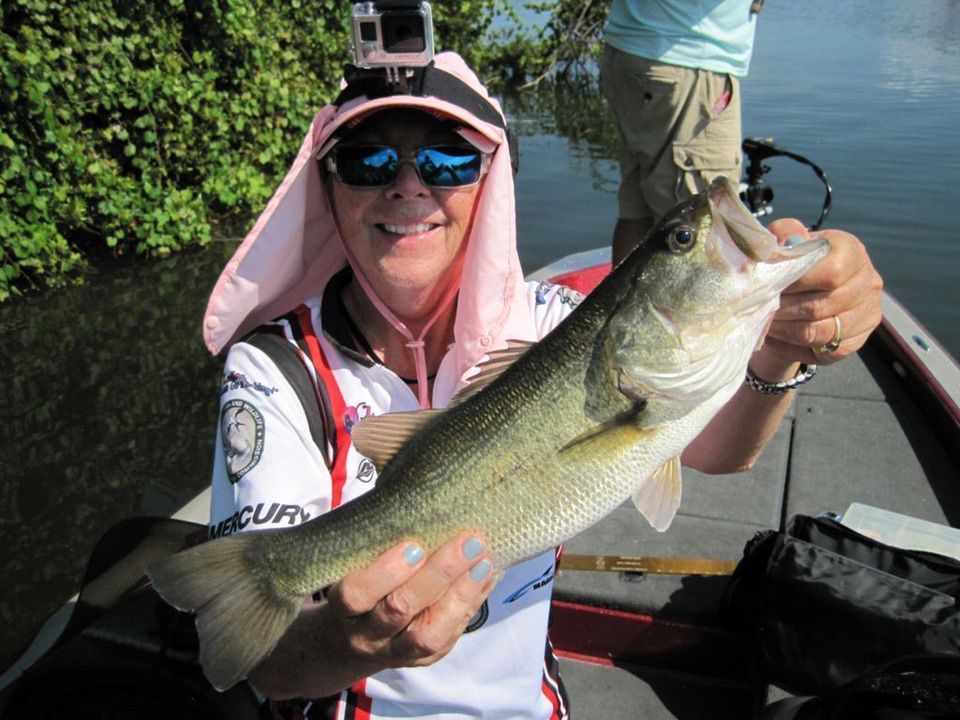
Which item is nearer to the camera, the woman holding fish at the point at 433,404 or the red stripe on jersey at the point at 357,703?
the woman holding fish at the point at 433,404

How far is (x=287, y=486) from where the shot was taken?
Answer: 1.85 m

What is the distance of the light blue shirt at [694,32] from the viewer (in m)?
4.50

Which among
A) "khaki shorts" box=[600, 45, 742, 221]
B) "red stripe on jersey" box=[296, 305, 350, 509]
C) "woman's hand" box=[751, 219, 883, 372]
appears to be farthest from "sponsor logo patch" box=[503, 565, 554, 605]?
"khaki shorts" box=[600, 45, 742, 221]

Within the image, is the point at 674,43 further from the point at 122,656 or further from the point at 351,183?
the point at 122,656

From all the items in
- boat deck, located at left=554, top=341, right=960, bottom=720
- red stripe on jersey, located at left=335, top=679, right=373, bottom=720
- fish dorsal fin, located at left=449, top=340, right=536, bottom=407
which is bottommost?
boat deck, located at left=554, top=341, right=960, bottom=720

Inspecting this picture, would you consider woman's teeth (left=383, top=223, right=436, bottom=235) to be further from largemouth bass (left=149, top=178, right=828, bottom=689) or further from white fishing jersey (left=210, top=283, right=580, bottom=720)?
largemouth bass (left=149, top=178, right=828, bottom=689)

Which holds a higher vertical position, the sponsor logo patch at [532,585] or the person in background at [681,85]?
the person in background at [681,85]

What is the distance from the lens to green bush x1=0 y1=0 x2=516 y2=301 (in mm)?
7105

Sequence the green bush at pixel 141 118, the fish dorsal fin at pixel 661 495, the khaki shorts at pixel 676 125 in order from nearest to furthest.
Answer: the fish dorsal fin at pixel 661 495 < the khaki shorts at pixel 676 125 < the green bush at pixel 141 118

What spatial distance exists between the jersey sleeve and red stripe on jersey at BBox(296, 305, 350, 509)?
0.04 metres

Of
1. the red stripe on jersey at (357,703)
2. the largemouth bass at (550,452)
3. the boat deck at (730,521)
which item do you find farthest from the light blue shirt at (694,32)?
the red stripe on jersey at (357,703)

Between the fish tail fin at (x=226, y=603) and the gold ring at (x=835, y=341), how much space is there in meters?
1.29

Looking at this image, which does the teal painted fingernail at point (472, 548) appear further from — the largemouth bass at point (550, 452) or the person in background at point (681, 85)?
the person in background at point (681, 85)

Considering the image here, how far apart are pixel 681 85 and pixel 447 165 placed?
3.04 m
